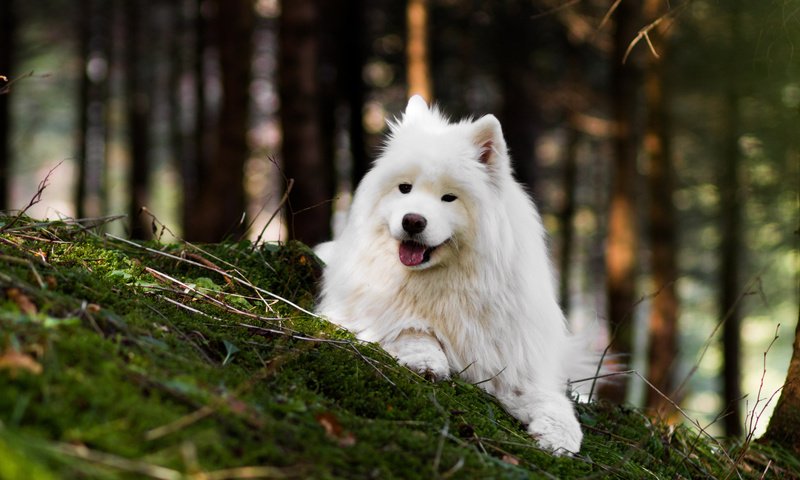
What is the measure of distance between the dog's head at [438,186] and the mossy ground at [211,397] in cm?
69

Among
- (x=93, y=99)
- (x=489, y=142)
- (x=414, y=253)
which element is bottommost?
(x=414, y=253)

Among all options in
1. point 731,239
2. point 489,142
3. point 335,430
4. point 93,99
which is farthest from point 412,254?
point 93,99

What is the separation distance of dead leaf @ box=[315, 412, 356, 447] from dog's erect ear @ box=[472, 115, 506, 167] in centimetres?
224

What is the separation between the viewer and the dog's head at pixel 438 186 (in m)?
4.14

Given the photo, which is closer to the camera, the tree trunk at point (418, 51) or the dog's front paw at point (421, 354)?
the dog's front paw at point (421, 354)

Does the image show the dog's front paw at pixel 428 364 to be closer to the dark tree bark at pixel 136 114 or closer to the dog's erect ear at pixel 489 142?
the dog's erect ear at pixel 489 142

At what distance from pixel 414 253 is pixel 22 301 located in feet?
6.95

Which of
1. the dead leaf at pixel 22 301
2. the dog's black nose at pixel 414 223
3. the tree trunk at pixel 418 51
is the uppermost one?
the tree trunk at pixel 418 51

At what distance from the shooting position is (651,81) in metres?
12.6

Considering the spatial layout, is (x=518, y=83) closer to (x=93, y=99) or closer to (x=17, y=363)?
(x=93, y=99)

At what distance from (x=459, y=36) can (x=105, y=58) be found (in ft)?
36.1

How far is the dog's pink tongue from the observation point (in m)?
4.18

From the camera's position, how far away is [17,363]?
2.09 m

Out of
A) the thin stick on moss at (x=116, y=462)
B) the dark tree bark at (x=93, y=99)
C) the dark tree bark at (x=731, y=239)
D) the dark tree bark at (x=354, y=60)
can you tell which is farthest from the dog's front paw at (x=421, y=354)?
the dark tree bark at (x=93, y=99)
